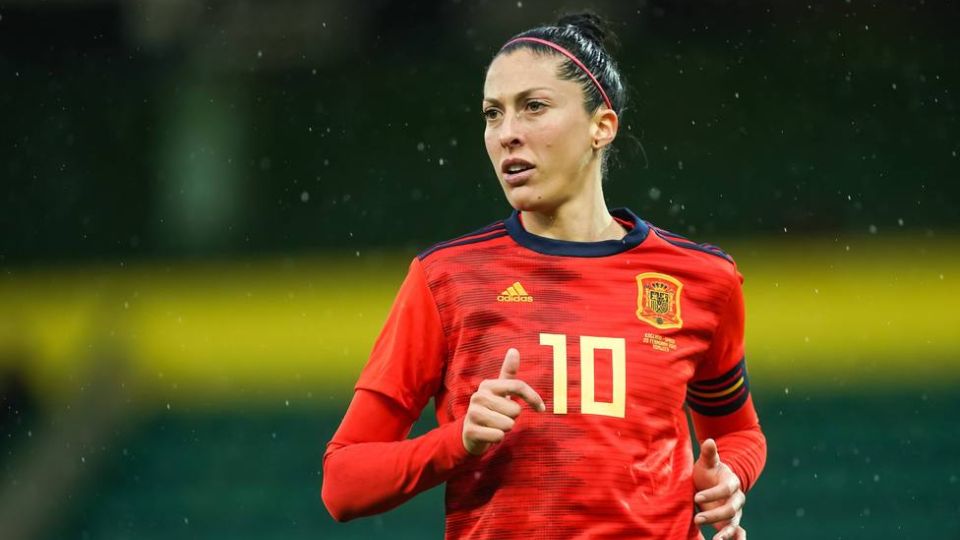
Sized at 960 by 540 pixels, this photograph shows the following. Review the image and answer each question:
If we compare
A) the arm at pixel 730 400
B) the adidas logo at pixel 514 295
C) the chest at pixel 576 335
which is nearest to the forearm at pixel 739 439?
the arm at pixel 730 400

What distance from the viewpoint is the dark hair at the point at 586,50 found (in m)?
2.34

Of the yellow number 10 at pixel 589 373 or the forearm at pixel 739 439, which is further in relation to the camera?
the forearm at pixel 739 439

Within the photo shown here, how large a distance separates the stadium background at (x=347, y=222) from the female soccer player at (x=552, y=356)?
4013 mm

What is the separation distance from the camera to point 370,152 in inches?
277

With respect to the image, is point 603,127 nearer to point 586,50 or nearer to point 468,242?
point 586,50

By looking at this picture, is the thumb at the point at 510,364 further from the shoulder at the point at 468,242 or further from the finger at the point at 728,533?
the finger at the point at 728,533

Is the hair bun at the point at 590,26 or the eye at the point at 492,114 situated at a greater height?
the hair bun at the point at 590,26

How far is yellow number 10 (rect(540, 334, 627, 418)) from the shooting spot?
2.15 meters

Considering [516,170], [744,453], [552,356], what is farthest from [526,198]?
[744,453]

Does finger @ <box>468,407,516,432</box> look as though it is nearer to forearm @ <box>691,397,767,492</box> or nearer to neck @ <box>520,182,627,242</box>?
neck @ <box>520,182,627,242</box>

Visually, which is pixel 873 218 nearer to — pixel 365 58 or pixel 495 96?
pixel 365 58

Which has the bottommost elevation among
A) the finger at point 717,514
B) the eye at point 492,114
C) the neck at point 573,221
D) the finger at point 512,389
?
the finger at point 717,514

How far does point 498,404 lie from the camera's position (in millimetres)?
1961

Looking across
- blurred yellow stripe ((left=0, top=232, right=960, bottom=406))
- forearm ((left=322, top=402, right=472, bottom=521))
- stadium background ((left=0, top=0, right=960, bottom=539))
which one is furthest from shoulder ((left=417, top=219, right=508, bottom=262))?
blurred yellow stripe ((left=0, top=232, right=960, bottom=406))
